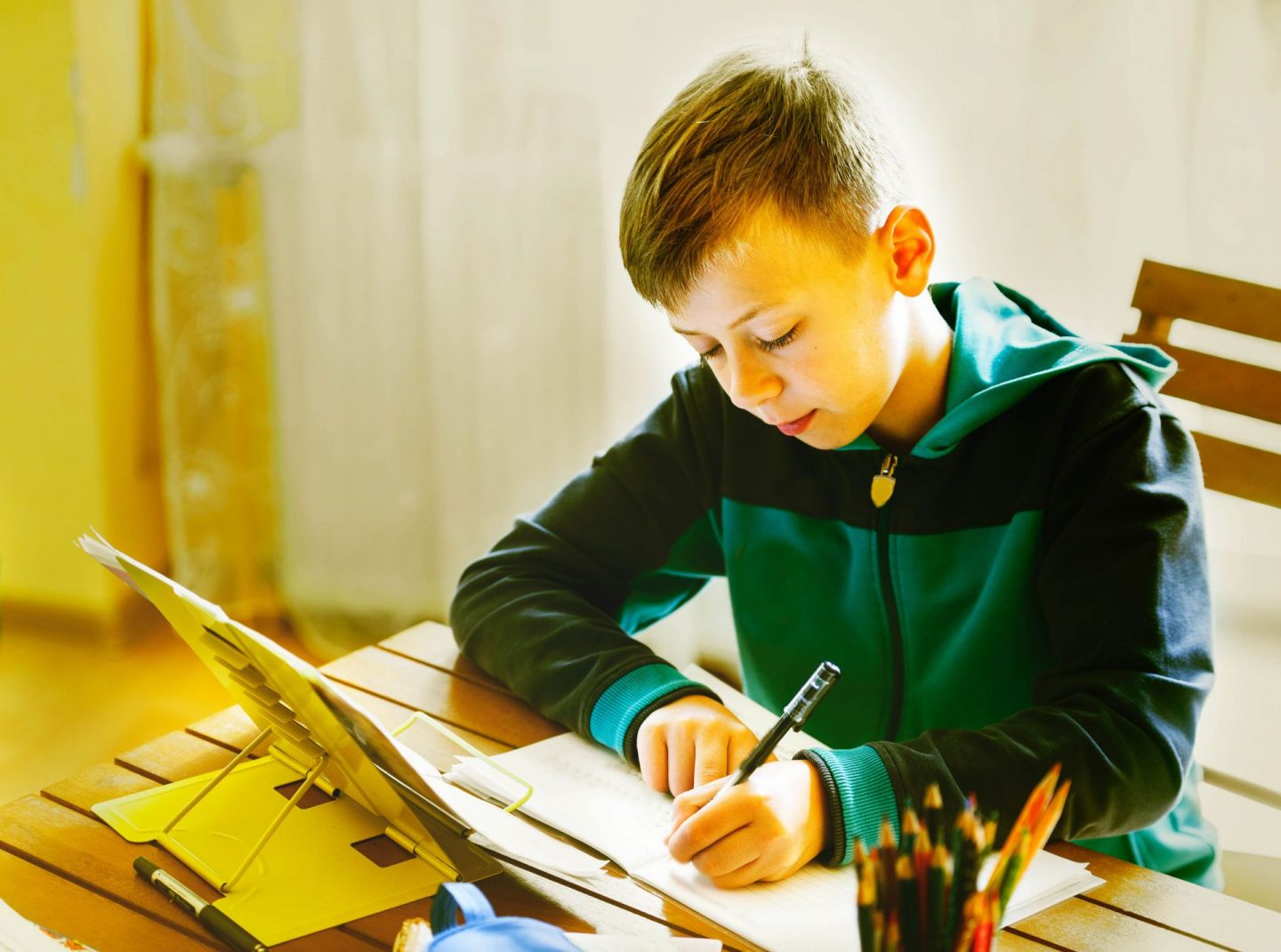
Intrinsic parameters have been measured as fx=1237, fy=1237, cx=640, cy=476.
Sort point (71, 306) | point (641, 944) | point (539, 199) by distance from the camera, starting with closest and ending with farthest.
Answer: point (641, 944) → point (539, 199) → point (71, 306)

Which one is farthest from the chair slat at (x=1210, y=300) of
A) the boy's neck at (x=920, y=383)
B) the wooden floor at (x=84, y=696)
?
the wooden floor at (x=84, y=696)

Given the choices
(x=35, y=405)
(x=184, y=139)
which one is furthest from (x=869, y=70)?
(x=35, y=405)

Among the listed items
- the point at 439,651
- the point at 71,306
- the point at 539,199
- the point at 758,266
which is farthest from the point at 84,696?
the point at 758,266

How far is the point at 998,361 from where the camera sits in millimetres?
1056

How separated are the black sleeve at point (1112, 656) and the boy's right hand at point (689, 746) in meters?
0.11

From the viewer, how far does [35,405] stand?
2635 millimetres

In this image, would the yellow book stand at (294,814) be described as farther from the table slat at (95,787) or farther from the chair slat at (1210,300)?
the chair slat at (1210,300)

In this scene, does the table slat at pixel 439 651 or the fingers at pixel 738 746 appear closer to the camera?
the fingers at pixel 738 746

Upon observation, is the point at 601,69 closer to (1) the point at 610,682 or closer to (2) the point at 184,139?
(2) the point at 184,139

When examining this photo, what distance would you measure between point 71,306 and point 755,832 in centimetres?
224

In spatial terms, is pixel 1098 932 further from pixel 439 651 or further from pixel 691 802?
pixel 439 651

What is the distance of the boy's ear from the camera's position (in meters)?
0.98

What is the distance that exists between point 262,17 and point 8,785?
147 cm

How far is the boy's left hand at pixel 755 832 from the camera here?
2.57ft
